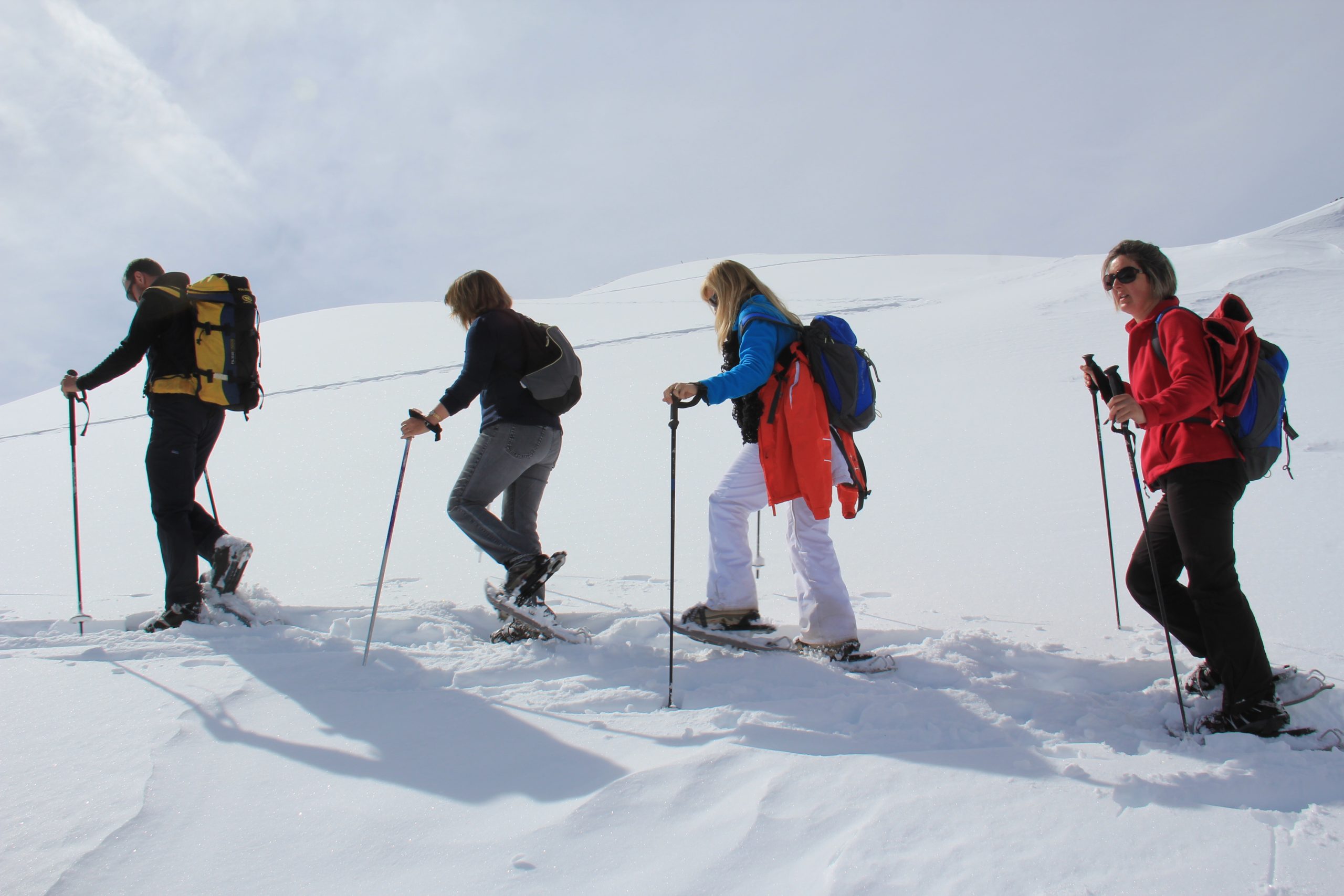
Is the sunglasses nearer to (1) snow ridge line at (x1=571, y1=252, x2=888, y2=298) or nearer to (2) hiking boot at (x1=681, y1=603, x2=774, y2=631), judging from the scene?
(2) hiking boot at (x1=681, y1=603, x2=774, y2=631)

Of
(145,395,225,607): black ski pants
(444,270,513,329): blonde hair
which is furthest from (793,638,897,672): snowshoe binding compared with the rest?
(145,395,225,607): black ski pants

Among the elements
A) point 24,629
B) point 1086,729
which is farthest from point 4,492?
point 1086,729

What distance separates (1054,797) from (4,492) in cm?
1139

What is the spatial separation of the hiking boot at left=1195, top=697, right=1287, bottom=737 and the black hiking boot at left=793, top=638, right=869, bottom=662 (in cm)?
107

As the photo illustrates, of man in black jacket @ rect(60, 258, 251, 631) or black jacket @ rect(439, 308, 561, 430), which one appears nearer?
black jacket @ rect(439, 308, 561, 430)

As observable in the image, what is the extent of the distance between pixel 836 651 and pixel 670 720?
3.06 ft

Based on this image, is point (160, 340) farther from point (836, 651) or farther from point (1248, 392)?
point (1248, 392)

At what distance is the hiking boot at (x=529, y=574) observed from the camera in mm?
3264

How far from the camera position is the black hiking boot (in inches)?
114

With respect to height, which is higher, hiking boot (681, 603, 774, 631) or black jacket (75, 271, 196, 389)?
black jacket (75, 271, 196, 389)

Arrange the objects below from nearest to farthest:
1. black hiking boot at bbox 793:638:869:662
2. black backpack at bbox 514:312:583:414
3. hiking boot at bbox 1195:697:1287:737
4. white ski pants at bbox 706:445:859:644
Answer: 1. hiking boot at bbox 1195:697:1287:737
2. black hiking boot at bbox 793:638:869:662
3. white ski pants at bbox 706:445:859:644
4. black backpack at bbox 514:312:583:414

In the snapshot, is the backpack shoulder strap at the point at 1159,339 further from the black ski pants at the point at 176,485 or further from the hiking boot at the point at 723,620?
the black ski pants at the point at 176,485

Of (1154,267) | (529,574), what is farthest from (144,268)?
(1154,267)

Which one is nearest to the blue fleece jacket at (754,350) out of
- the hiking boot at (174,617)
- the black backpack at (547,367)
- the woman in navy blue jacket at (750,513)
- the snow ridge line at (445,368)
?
the woman in navy blue jacket at (750,513)
